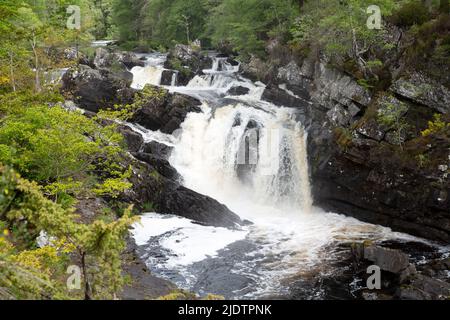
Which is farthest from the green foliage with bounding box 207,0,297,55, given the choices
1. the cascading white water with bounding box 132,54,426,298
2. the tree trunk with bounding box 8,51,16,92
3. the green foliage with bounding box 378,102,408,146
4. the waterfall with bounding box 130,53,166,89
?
the tree trunk with bounding box 8,51,16,92

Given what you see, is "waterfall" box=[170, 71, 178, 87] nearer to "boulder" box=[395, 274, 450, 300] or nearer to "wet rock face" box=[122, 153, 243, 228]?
"wet rock face" box=[122, 153, 243, 228]

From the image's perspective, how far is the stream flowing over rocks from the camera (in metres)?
15.1

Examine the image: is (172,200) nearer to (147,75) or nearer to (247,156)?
(247,156)

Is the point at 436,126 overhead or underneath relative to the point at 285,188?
overhead

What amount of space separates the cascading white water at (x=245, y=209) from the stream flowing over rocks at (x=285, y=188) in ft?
0.24

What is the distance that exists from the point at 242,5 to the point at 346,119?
15984 millimetres

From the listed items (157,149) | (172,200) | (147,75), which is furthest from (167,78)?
(172,200)

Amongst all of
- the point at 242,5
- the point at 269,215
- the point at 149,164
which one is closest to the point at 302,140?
the point at 269,215

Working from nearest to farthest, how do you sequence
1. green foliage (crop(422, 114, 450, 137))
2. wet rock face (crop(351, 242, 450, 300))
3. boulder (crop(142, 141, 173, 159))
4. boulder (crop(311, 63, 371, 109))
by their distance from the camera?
wet rock face (crop(351, 242, 450, 300)), green foliage (crop(422, 114, 450, 137)), boulder (crop(311, 63, 371, 109)), boulder (crop(142, 141, 173, 159))

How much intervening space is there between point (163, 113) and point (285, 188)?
31.8ft

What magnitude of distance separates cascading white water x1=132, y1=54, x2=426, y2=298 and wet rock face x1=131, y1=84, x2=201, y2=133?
1.83ft

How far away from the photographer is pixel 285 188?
24078 millimetres

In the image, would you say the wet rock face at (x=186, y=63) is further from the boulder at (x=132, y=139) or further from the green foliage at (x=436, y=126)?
the green foliage at (x=436, y=126)

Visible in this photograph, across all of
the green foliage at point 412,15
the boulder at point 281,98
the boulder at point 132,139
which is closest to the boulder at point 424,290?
the green foliage at point 412,15
